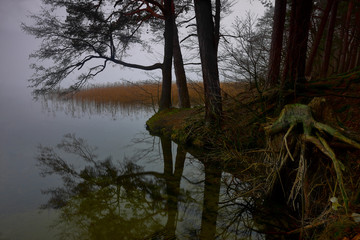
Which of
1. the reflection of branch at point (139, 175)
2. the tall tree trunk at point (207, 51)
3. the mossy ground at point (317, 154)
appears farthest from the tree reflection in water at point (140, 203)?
the tall tree trunk at point (207, 51)

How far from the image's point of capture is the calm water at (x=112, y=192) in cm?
275

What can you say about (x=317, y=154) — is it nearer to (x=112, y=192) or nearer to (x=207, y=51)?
(x=112, y=192)

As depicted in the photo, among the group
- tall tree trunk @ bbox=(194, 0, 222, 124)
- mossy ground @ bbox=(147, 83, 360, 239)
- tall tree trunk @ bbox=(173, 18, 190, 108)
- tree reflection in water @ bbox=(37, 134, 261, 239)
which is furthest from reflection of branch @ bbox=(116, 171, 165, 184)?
tall tree trunk @ bbox=(173, 18, 190, 108)

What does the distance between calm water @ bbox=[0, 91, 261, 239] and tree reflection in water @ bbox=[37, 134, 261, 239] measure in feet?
0.03

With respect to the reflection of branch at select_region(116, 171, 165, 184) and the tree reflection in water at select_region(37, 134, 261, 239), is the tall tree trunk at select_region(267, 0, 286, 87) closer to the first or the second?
the tree reflection in water at select_region(37, 134, 261, 239)

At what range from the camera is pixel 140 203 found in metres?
3.37

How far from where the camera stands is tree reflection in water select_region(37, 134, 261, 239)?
268 centimetres

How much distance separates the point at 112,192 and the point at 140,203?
0.60 metres

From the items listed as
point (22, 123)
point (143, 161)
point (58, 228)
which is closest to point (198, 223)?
point (58, 228)

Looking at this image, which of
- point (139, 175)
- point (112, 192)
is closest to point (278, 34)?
point (139, 175)

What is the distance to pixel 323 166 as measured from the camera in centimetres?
239

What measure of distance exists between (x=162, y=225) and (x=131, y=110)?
9.82m

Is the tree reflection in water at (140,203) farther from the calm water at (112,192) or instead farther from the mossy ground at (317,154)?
the mossy ground at (317,154)

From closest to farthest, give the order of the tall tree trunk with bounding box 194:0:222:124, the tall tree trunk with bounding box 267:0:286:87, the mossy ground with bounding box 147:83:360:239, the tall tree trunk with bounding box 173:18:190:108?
the mossy ground with bounding box 147:83:360:239, the tall tree trunk with bounding box 267:0:286:87, the tall tree trunk with bounding box 194:0:222:124, the tall tree trunk with bounding box 173:18:190:108
